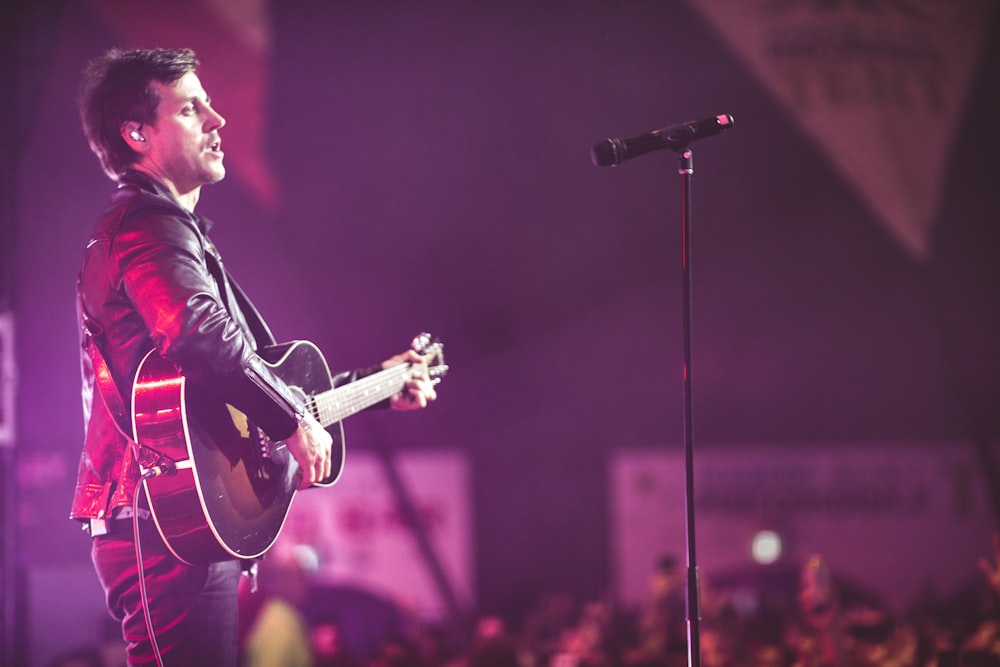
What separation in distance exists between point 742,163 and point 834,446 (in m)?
3.00

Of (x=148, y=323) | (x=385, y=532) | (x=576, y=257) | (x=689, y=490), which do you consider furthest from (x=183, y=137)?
(x=576, y=257)

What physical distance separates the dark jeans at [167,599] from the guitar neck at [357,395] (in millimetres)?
453

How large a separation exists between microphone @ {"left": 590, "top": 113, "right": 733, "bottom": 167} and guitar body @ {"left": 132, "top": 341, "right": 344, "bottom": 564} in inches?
43.9

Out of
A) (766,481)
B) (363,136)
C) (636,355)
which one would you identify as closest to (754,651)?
(766,481)

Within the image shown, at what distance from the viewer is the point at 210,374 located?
6.76 ft

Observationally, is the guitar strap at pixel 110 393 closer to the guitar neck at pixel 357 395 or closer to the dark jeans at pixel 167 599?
the dark jeans at pixel 167 599

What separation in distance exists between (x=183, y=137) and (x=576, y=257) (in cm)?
828

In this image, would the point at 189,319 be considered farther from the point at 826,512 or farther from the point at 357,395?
the point at 826,512

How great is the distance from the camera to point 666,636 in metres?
6.34

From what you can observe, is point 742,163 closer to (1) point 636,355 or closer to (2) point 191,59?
(1) point 636,355

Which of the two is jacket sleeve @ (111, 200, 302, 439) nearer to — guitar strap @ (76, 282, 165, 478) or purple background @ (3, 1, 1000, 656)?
guitar strap @ (76, 282, 165, 478)

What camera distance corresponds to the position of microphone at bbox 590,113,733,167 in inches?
103

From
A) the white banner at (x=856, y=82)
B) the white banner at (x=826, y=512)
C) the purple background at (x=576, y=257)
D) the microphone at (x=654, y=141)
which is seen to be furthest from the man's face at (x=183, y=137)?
the white banner at (x=856, y=82)

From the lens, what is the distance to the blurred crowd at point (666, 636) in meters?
4.30
